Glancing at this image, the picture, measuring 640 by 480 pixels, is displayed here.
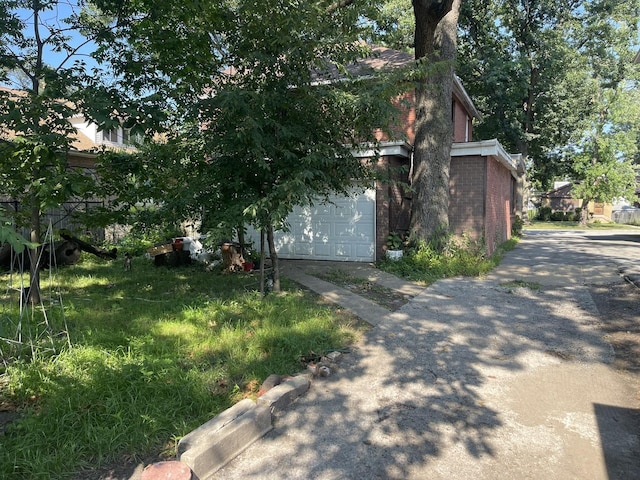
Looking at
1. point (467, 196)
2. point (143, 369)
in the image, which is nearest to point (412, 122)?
point (467, 196)

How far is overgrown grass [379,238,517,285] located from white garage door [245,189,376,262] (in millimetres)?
1035

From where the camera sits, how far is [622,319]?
6.21 metres

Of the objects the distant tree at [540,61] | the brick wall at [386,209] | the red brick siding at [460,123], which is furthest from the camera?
the distant tree at [540,61]

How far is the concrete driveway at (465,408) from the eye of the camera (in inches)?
114

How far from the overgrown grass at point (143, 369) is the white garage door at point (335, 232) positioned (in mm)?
4666

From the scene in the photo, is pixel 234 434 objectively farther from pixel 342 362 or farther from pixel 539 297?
pixel 539 297

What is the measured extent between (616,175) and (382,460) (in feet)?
116

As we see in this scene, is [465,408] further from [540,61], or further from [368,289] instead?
[540,61]

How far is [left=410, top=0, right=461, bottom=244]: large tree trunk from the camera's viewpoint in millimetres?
10680

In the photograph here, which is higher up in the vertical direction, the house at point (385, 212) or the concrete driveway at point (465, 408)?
the house at point (385, 212)

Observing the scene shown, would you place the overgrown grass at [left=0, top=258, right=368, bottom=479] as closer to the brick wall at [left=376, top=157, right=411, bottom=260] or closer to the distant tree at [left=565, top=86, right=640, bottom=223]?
the brick wall at [left=376, top=157, right=411, bottom=260]

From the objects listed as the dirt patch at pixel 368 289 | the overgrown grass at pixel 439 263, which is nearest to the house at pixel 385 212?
the overgrown grass at pixel 439 263

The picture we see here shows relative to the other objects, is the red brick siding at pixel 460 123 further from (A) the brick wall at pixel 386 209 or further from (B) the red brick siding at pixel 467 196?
(A) the brick wall at pixel 386 209

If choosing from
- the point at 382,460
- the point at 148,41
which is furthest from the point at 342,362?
the point at 148,41
